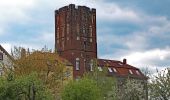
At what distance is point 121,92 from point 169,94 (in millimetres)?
14547

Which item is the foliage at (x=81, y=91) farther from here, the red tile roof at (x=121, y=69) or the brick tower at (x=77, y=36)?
the red tile roof at (x=121, y=69)

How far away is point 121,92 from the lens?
73.2 m

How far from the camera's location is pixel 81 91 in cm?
6194

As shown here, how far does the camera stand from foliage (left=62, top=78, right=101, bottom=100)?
61281 mm

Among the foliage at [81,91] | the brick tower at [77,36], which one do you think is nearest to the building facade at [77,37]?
the brick tower at [77,36]

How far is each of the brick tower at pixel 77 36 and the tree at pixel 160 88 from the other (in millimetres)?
52677

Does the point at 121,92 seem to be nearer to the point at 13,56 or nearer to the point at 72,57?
the point at 13,56

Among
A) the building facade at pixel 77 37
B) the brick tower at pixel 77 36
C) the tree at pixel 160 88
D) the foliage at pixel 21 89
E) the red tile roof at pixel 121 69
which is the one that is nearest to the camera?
the foliage at pixel 21 89

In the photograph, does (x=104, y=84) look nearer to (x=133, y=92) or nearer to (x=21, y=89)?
(x=133, y=92)

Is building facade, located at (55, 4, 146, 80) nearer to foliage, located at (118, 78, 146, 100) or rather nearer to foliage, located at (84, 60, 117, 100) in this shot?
foliage, located at (84, 60, 117, 100)

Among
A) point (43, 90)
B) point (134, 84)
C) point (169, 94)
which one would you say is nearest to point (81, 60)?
point (134, 84)

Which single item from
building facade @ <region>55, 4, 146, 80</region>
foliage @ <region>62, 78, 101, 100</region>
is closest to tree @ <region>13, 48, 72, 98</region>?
foliage @ <region>62, 78, 101, 100</region>

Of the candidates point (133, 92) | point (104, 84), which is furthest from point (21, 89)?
point (104, 84)

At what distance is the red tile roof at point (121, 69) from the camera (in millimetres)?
123062
